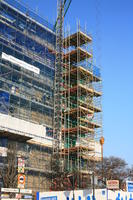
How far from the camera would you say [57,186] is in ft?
151

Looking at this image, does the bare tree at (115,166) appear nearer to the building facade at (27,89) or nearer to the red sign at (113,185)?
the building facade at (27,89)

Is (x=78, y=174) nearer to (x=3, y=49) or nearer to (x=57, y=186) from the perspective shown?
(x=57, y=186)

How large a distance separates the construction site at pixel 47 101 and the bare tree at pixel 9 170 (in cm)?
29

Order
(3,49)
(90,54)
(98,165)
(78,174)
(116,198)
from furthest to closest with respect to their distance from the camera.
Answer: (98,165) < (90,54) < (78,174) < (3,49) < (116,198)

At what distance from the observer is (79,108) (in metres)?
52.1

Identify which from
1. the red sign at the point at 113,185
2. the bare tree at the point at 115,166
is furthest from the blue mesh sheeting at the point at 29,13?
the bare tree at the point at 115,166

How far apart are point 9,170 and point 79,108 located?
1728 centimetres

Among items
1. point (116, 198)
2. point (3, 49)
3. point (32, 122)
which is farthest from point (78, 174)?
point (3, 49)

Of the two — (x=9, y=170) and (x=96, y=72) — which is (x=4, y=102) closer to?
(x=9, y=170)

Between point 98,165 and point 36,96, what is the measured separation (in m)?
42.0

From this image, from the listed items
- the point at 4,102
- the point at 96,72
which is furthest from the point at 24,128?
the point at 96,72

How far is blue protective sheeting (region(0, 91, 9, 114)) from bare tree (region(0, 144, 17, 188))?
5.06m

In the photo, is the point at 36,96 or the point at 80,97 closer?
the point at 36,96

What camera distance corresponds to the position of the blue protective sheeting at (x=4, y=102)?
41594 mm
